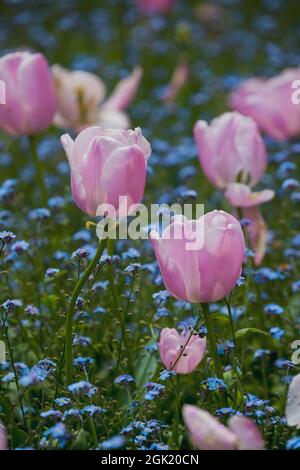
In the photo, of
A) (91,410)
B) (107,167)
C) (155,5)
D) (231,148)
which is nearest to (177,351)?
(91,410)

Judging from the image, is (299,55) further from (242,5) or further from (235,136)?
(235,136)

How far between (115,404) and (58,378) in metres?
0.16

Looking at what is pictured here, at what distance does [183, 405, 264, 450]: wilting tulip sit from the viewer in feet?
3.54

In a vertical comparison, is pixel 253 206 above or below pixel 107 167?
below

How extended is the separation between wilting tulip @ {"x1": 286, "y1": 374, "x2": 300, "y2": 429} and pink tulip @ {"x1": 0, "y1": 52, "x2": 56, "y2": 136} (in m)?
0.88

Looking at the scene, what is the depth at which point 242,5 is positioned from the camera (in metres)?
4.53

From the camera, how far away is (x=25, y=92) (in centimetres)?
185

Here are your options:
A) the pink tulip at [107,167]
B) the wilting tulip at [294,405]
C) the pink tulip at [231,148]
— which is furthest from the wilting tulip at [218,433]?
the pink tulip at [231,148]

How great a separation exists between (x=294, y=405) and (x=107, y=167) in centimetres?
45

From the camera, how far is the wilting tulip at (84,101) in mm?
2175

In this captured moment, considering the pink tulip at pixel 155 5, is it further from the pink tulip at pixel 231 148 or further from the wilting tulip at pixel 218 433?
the wilting tulip at pixel 218 433

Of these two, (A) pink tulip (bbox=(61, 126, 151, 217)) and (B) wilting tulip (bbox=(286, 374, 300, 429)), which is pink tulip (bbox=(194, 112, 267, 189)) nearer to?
(A) pink tulip (bbox=(61, 126, 151, 217))

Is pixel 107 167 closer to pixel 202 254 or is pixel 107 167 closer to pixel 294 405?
pixel 202 254

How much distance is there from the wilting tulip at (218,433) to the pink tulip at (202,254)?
241 mm
